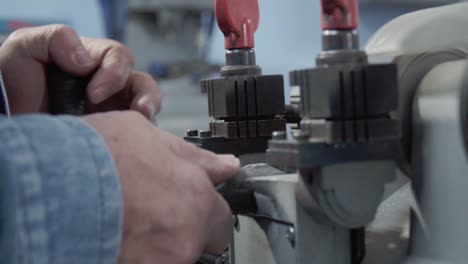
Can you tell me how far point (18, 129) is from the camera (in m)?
0.45

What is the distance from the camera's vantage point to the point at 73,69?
2.53 feet

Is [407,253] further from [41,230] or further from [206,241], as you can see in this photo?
[41,230]

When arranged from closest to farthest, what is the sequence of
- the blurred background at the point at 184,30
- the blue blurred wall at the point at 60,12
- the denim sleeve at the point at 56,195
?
the denim sleeve at the point at 56,195, the blurred background at the point at 184,30, the blue blurred wall at the point at 60,12

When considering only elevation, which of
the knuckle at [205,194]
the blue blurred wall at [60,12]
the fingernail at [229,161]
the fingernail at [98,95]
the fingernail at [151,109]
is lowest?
the knuckle at [205,194]

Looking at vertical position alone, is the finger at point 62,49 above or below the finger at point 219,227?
above

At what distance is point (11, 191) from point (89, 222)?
0.06 meters

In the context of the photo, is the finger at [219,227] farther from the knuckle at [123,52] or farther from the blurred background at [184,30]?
the blurred background at [184,30]

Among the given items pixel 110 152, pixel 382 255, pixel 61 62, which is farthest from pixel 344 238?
pixel 61 62

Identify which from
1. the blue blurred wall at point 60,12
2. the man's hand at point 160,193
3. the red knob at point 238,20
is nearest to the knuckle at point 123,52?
the red knob at point 238,20

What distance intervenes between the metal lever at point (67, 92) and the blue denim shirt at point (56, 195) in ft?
1.00

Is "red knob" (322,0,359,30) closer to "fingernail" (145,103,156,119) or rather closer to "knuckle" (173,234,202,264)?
"knuckle" (173,234,202,264)

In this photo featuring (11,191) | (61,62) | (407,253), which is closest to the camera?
(11,191)

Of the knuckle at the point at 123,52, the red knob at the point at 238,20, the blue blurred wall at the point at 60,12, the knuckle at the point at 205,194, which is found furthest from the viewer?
the blue blurred wall at the point at 60,12

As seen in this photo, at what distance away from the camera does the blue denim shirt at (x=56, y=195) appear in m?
0.42
